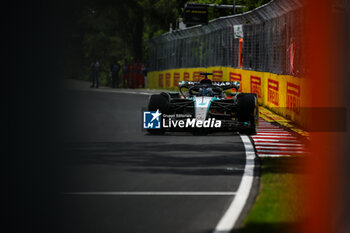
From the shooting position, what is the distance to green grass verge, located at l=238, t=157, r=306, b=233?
6648 mm

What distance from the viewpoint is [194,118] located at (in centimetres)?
1518

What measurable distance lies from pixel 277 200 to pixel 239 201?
41cm

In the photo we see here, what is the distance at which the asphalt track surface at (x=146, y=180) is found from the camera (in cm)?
684

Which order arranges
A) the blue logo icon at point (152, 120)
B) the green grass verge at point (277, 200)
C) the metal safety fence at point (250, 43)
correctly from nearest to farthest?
1. the green grass verge at point (277, 200)
2. the blue logo icon at point (152, 120)
3. the metal safety fence at point (250, 43)

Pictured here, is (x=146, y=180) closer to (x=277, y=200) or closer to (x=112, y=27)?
(x=277, y=200)

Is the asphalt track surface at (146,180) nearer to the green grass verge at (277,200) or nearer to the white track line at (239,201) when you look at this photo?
the white track line at (239,201)

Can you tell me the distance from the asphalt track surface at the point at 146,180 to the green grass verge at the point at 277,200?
0.20 meters

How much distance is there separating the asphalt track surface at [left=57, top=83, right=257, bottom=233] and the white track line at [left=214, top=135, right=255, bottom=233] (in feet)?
0.21

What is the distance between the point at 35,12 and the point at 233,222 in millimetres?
45571

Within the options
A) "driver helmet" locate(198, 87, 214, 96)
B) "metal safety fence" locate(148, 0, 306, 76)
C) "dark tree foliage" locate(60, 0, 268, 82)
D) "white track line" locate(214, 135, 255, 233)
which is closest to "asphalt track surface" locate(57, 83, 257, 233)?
"white track line" locate(214, 135, 255, 233)

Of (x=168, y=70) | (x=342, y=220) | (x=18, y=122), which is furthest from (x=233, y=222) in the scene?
(x=168, y=70)

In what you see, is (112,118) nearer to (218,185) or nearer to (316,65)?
(218,185)

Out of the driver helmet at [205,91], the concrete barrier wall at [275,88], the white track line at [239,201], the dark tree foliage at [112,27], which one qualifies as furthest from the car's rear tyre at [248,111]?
the dark tree foliage at [112,27]

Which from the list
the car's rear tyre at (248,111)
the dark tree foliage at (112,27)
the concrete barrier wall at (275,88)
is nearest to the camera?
the car's rear tyre at (248,111)
